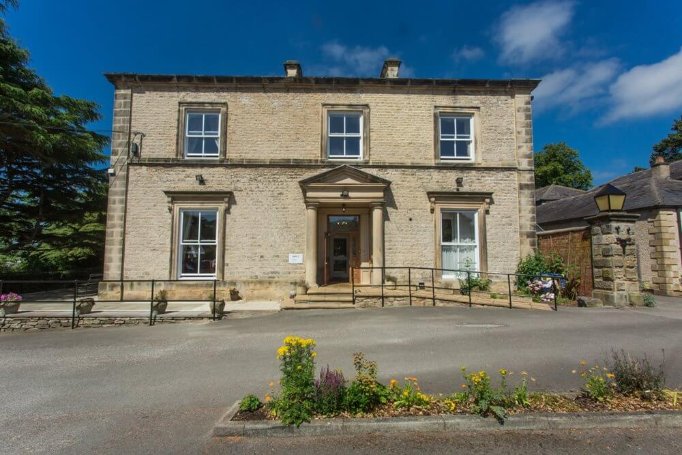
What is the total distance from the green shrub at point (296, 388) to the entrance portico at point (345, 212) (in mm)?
8779

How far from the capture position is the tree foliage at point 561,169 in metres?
39.5

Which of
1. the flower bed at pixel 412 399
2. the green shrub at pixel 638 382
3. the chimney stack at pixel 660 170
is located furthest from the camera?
the chimney stack at pixel 660 170

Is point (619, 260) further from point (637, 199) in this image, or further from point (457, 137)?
point (637, 199)

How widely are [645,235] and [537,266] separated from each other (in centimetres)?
784

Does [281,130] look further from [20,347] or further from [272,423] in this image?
[272,423]

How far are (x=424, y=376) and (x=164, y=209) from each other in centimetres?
1106

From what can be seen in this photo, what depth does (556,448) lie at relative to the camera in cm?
338

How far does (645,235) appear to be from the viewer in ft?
54.7

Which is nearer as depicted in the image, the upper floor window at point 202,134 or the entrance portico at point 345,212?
the entrance portico at point 345,212

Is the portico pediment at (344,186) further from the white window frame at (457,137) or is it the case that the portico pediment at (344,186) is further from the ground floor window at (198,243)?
the ground floor window at (198,243)

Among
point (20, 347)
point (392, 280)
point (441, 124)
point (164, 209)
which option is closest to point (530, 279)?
point (392, 280)

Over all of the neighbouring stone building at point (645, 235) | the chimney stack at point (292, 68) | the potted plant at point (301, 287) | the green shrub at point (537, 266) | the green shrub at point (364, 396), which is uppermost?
the chimney stack at point (292, 68)

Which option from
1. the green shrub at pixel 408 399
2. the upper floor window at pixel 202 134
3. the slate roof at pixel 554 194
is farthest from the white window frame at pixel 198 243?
the slate roof at pixel 554 194

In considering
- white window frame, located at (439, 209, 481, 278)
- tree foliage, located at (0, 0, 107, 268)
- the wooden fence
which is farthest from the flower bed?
tree foliage, located at (0, 0, 107, 268)
